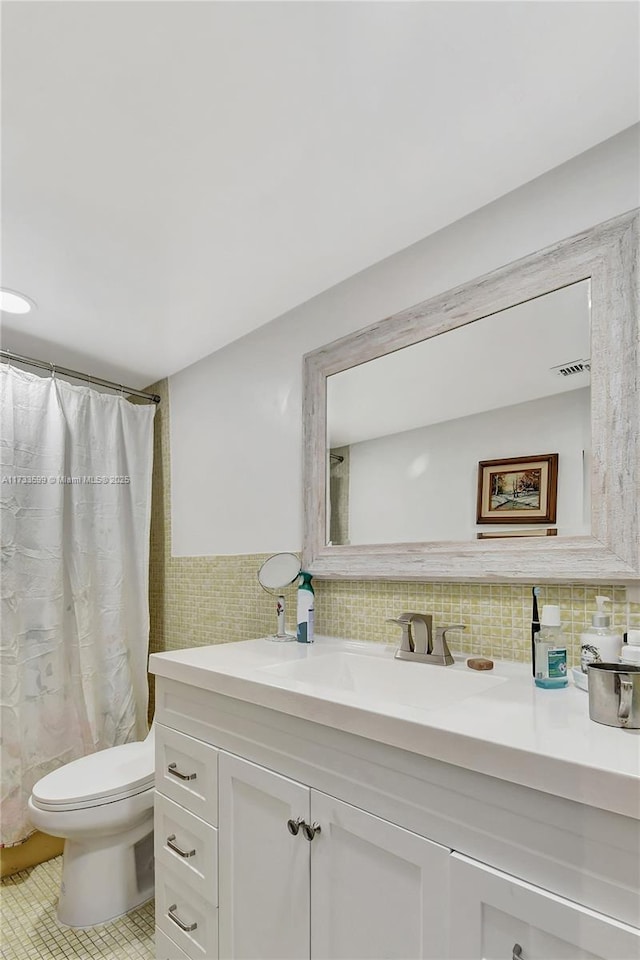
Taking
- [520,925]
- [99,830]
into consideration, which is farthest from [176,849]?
[520,925]

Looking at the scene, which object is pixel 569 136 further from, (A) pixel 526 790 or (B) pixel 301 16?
(A) pixel 526 790

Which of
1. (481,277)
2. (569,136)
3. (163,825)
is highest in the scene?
(569,136)

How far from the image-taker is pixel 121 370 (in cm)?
266

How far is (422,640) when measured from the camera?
56.9 inches

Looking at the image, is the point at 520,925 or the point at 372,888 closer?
the point at 520,925

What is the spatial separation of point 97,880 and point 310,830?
1.23 m

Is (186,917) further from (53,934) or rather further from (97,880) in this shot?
(53,934)

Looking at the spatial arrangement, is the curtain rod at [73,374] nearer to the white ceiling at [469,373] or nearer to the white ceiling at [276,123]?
the white ceiling at [276,123]

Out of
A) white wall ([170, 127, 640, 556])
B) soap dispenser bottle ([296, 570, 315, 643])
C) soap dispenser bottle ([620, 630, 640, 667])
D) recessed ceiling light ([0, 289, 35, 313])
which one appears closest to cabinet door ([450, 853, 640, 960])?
soap dispenser bottle ([620, 630, 640, 667])

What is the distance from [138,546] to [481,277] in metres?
1.95

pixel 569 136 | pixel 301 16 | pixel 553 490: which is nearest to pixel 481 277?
pixel 569 136

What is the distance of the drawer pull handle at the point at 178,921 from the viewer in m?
1.37

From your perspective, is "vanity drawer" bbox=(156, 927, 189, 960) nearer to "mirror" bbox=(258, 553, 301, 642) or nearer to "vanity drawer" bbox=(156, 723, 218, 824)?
"vanity drawer" bbox=(156, 723, 218, 824)

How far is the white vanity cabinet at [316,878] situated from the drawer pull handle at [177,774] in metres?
0.15
